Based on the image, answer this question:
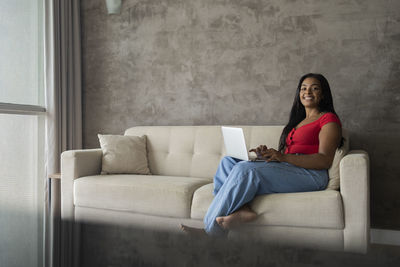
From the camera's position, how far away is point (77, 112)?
3.58 metres

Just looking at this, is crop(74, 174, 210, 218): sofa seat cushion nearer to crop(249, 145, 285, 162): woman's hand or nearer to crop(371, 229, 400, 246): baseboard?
crop(249, 145, 285, 162): woman's hand

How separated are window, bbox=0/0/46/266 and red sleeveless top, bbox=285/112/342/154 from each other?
180 cm

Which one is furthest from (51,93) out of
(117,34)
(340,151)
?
(340,151)

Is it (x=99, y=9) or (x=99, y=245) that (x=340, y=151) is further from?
(x=99, y=9)

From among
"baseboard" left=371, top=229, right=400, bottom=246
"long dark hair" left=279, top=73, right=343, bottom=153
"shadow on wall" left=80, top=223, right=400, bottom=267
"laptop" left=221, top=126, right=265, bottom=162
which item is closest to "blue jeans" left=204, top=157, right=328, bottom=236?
"laptop" left=221, top=126, right=265, bottom=162

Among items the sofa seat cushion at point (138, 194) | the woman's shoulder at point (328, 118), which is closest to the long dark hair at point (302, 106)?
the woman's shoulder at point (328, 118)

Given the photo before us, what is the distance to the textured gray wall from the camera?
9.08ft

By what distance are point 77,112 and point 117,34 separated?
84 centimetres

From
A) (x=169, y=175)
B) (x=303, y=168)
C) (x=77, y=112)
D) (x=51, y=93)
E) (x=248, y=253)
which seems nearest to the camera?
(x=248, y=253)

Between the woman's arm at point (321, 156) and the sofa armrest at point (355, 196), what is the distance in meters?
0.19

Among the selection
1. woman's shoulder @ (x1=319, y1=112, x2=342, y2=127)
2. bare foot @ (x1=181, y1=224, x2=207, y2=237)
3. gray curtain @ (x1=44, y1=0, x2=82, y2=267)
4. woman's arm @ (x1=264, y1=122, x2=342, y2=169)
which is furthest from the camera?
gray curtain @ (x1=44, y1=0, x2=82, y2=267)

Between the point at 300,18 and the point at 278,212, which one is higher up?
the point at 300,18

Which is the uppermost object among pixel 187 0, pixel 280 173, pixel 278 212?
pixel 187 0

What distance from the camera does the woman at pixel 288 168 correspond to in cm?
198
